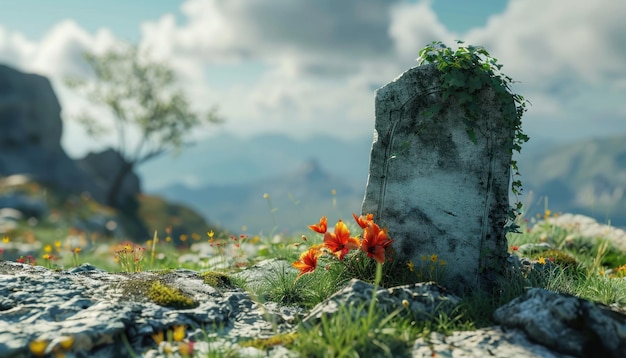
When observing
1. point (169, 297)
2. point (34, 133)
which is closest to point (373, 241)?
point (169, 297)

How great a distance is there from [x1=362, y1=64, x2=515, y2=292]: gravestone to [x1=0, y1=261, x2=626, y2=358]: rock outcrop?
57.4 inches

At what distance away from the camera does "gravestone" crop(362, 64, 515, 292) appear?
7.41m

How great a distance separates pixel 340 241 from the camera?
6.80 m

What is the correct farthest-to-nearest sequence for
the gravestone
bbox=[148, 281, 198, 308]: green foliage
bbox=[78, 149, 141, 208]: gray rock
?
bbox=[78, 149, 141, 208]: gray rock, the gravestone, bbox=[148, 281, 198, 308]: green foliage

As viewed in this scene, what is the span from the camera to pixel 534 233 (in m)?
12.7

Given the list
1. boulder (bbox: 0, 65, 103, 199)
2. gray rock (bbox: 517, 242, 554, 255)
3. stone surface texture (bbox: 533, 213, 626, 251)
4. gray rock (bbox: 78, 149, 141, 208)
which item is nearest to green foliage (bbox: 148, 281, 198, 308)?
gray rock (bbox: 517, 242, 554, 255)

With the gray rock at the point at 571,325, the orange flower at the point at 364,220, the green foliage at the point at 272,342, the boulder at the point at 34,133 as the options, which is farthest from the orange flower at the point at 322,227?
the boulder at the point at 34,133

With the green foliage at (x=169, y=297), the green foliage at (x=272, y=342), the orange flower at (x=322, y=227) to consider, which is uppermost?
the orange flower at (x=322, y=227)

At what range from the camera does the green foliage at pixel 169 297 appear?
20.8 feet

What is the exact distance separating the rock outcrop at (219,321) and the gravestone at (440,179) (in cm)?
146

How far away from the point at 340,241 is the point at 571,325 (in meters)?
2.82

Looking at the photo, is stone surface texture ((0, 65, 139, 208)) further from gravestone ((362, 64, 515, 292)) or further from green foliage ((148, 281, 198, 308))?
gravestone ((362, 64, 515, 292))

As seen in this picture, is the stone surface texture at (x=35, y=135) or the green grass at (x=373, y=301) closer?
the green grass at (x=373, y=301)

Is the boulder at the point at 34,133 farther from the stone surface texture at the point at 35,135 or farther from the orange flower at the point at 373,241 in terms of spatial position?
the orange flower at the point at 373,241
